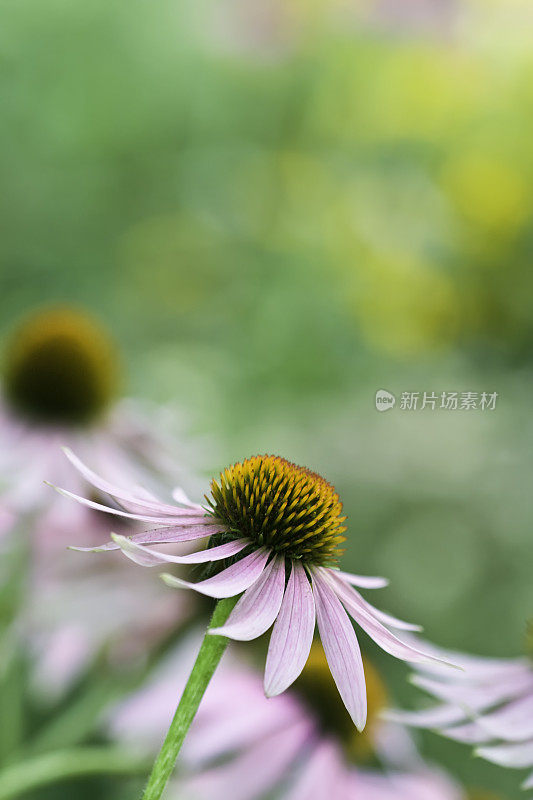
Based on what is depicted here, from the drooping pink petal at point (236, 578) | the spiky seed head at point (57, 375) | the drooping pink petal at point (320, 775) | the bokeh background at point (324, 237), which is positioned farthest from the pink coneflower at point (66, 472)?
the bokeh background at point (324, 237)

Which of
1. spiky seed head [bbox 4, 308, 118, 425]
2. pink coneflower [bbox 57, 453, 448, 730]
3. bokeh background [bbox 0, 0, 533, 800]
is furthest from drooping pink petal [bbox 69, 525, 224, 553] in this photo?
bokeh background [bbox 0, 0, 533, 800]

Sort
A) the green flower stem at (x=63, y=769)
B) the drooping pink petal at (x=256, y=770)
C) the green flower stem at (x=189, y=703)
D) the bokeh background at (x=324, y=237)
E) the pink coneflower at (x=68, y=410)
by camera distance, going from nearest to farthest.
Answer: the green flower stem at (x=189, y=703) → the green flower stem at (x=63, y=769) → the drooping pink petal at (x=256, y=770) → the pink coneflower at (x=68, y=410) → the bokeh background at (x=324, y=237)

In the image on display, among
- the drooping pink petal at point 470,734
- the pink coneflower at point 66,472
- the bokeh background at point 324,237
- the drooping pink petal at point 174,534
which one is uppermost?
the bokeh background at point 324,237

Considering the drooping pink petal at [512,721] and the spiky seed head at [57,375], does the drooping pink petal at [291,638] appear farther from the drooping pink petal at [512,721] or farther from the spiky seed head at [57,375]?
the spiky seed head at [57,375]

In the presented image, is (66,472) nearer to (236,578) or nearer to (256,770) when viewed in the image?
(256,770)

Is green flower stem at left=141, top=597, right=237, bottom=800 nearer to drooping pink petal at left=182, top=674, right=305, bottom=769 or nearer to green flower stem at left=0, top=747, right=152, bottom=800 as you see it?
green flower stem at left=0, top=747, right=152, bottom=800

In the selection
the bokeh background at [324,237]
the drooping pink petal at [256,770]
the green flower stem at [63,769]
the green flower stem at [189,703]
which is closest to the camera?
the green flower stem at [189,703]

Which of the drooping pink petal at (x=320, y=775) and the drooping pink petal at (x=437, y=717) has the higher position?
the drooping pink petal at (x=437, y=717)

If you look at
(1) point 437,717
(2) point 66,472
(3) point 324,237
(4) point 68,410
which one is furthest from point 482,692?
(3) point 324,237
